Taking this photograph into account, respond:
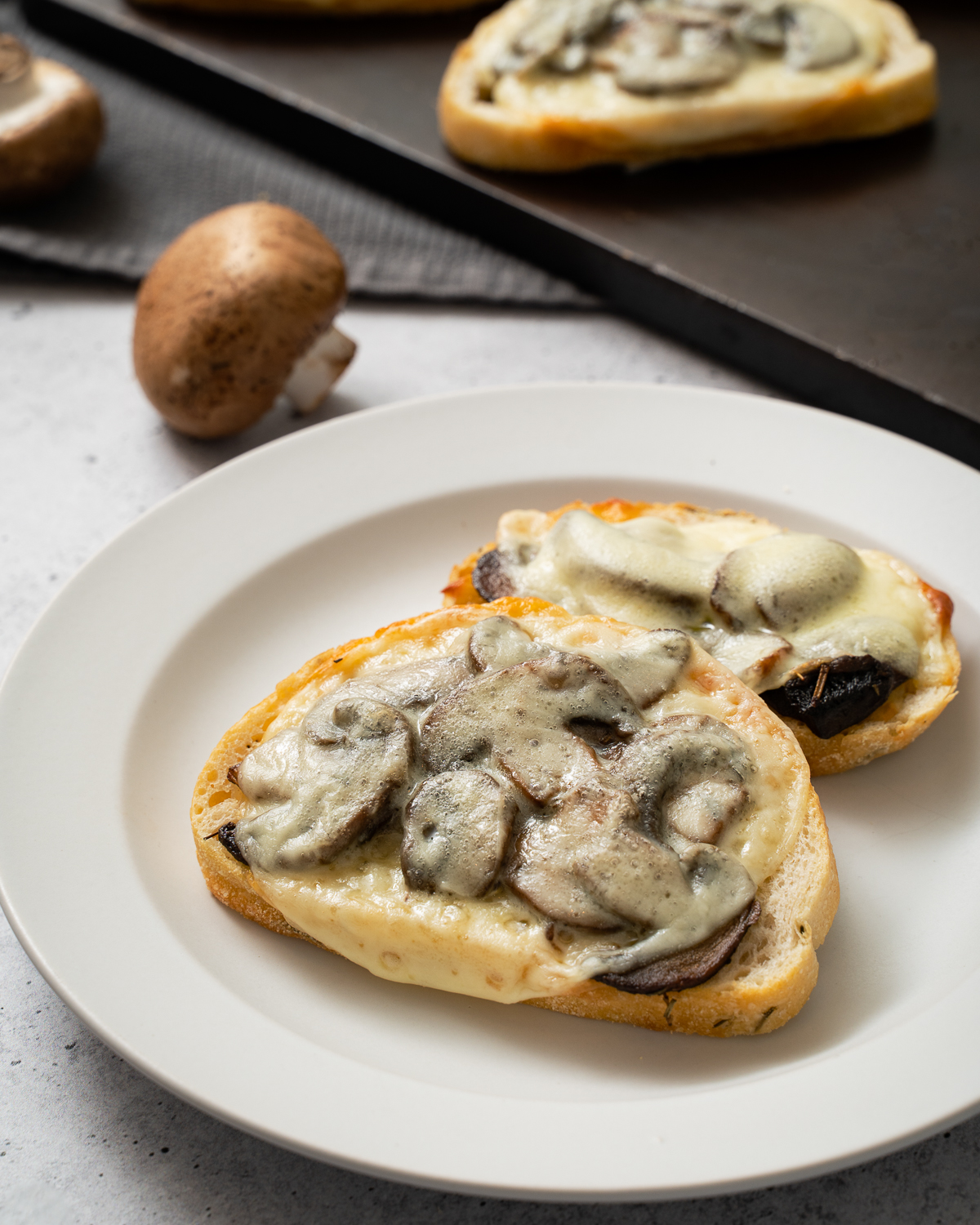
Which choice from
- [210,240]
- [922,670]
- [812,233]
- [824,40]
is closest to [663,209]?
[812,233]

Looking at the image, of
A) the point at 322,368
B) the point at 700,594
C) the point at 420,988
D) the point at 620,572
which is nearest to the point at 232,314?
the point at 322,368

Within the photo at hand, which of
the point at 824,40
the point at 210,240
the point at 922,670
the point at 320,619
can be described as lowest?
the point at 320,619

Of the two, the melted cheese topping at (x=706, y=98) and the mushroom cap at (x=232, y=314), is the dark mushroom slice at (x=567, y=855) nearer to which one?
the mushroom cap at (x=232, y=314)

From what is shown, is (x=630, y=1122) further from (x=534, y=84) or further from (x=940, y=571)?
(x=534, y=84)

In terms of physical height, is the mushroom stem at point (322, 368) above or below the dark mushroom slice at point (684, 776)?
below

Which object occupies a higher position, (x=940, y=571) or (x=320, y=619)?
(x=940, y=571)

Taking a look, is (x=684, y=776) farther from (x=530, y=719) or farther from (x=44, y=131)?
(x=44, y=131)

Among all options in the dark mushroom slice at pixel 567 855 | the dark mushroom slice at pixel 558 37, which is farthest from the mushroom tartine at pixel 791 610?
the dark mushroom slice at pixel 558 37
